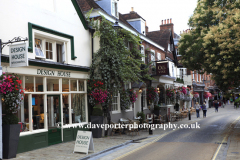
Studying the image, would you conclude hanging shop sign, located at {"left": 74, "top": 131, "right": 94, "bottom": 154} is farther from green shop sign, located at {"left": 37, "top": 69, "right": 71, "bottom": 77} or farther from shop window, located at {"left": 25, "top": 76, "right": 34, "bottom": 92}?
green shop sign, located at {"left": 37, "top": 69, "right": 71, "bottom": 77}

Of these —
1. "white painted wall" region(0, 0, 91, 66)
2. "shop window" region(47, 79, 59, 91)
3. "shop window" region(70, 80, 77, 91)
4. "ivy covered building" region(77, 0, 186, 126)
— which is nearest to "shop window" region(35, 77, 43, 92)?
"shop window" region(47, 79, 59, 91)

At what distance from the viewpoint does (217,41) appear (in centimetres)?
1250

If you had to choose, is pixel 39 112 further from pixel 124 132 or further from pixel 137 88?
pixel 137 88

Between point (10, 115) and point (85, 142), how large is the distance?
10.0 ft

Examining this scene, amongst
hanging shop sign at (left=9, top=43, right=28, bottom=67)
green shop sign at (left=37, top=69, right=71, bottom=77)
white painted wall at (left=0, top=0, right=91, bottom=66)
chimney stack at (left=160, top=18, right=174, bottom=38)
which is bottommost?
green shop sign at (left=37, top=69, right=71, bottom=77)

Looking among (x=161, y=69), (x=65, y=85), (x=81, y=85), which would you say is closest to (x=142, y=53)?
(x=161, y=69)

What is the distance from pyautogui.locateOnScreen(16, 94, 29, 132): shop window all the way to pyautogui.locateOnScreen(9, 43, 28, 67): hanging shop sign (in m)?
2.22

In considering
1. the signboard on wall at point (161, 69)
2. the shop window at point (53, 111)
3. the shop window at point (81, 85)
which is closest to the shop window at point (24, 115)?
the shop window at point (53, 111)

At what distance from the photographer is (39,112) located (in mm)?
11430

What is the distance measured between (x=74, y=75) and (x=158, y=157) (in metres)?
6.38

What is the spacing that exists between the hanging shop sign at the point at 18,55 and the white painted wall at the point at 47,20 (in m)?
0.70

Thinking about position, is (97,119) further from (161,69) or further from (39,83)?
(161,69)

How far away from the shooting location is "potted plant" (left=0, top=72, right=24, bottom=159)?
8.94 m

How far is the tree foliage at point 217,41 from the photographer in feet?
39.8
